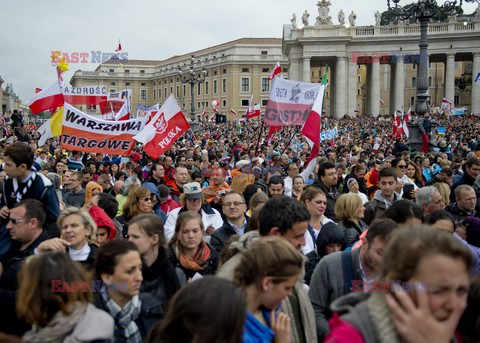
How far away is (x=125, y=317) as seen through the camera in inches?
108

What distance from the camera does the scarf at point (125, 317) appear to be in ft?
8.99

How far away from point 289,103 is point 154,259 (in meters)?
7.18

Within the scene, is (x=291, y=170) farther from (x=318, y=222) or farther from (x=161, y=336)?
(x=161, y=336)

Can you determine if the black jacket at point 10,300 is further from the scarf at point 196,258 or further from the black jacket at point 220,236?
the black jacket at point 220,236

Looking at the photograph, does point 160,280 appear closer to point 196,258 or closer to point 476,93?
point 196,258

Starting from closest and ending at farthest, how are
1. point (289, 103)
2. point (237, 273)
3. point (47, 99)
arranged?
point (237, 273)
point (289, 103)
point (47, 99)

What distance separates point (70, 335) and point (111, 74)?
104 metres

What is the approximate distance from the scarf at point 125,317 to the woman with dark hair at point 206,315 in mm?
879

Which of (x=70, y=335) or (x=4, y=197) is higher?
(x=4, y=197)

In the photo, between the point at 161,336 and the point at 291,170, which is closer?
the point at 161,336

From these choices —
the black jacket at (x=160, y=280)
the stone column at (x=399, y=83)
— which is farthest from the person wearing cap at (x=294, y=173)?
the stone column at (x=399, y=83)

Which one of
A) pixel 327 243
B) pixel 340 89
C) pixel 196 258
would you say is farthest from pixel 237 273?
pixel 340 89

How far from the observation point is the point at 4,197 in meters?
4.66

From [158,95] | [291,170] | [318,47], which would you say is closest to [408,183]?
[291,170]
